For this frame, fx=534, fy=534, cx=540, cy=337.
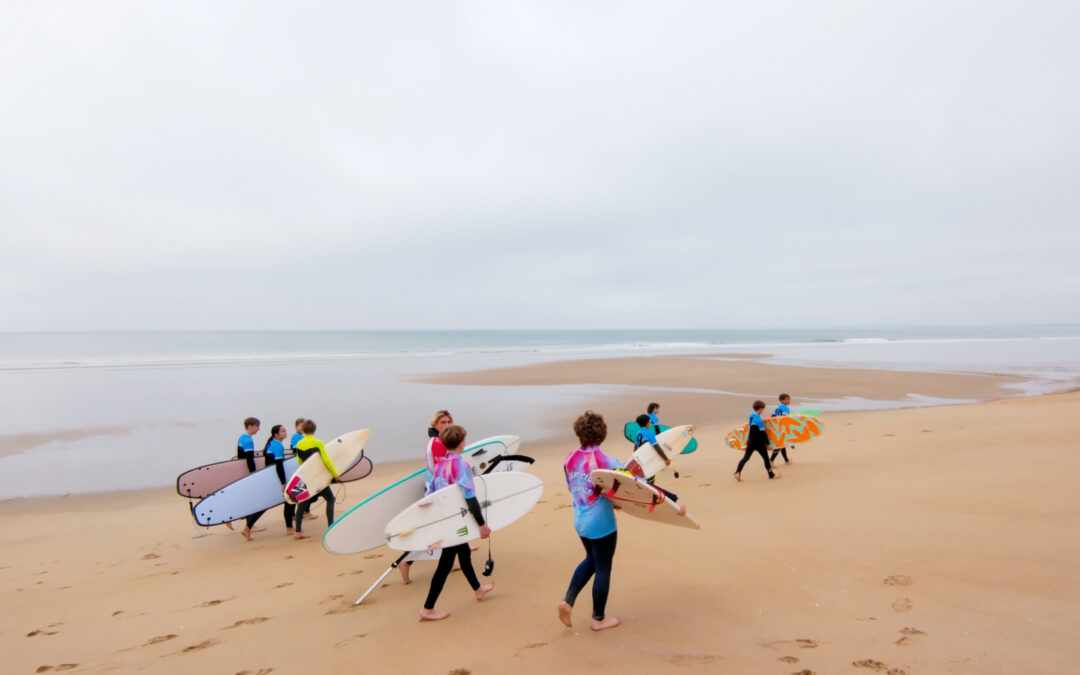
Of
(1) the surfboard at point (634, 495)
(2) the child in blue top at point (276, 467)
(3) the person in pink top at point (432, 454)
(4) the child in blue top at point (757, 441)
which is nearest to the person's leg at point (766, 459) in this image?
(4) the child in blue top at point (757, 441)

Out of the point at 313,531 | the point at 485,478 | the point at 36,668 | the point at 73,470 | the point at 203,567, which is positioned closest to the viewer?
the point at 36,668

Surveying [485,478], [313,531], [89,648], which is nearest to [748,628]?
[485,478]

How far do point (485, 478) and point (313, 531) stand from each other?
3.56 meters

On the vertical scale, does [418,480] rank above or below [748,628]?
above

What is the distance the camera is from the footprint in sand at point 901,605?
3727mm

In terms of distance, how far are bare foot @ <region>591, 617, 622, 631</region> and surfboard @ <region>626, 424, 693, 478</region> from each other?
1.05 meters

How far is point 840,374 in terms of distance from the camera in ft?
81.5

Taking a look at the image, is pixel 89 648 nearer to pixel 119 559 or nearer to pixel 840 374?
pixel 119 559

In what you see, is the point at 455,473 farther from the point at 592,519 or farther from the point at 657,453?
the point at 657,453

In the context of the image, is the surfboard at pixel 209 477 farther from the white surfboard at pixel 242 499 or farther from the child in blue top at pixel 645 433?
the child in blue top at pixel 645 433

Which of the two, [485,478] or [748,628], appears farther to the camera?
[485,478]

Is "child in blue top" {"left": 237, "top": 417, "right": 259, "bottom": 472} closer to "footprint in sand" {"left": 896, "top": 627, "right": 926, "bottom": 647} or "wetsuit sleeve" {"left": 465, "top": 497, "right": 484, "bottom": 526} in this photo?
"wetsuit sleeve" {"left": 465, "top": 497, "right": 484, "bottom": 526}

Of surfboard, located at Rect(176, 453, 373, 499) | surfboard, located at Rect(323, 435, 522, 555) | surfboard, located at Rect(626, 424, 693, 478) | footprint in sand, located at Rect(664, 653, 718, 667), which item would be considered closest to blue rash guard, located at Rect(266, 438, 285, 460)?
surfboard, located at Rect(176, 453, 373, 499)

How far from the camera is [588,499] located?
11.7ft
